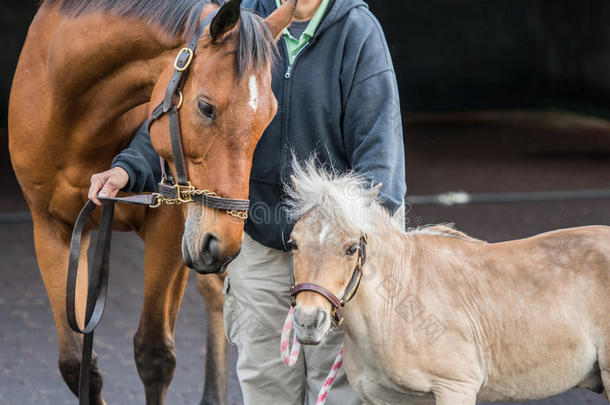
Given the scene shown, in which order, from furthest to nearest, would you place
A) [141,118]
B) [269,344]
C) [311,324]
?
[141,118], [269,344], [311,324]

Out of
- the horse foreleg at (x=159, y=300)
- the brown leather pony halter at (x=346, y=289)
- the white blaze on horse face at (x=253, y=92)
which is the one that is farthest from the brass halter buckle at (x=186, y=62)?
the horse foreleg at (x=159, y=300)

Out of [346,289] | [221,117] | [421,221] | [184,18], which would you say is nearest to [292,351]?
[346,289]

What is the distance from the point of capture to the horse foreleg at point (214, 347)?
173 inches

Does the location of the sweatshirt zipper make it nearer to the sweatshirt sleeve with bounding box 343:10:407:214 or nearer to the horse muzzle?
the sweatshirt sleeve with bounding box 343:10:407:214

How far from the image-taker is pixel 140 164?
3.04 meters

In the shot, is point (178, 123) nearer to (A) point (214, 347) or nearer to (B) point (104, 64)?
(B) point (104, 64)

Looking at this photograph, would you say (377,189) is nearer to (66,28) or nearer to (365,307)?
(365,307)

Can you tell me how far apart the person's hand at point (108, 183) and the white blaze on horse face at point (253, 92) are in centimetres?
59

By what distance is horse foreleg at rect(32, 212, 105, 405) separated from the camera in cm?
364

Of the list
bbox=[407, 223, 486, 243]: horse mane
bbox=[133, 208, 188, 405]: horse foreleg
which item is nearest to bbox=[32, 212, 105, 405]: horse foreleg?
bbox=[133, 208, 188, 405]: horse foreleg

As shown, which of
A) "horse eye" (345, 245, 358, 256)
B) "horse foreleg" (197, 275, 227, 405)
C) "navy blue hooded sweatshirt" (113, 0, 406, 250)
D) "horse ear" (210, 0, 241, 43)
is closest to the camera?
"horse eye" (345, 245, 358, 256)

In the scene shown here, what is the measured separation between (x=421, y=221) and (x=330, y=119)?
296 centimetres

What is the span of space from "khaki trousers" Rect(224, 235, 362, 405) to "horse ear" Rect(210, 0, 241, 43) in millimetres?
794

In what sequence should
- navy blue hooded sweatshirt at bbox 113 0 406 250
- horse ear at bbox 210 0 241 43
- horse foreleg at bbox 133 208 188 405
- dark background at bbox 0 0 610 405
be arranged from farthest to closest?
dark background at bbox 0 0 610 405 → horse foreleg at bbox 133 208 188 405 → navy blue hooded sweatshirt at bbox 113 0 406 250 → horse ear at bbox 210 0 241 43
